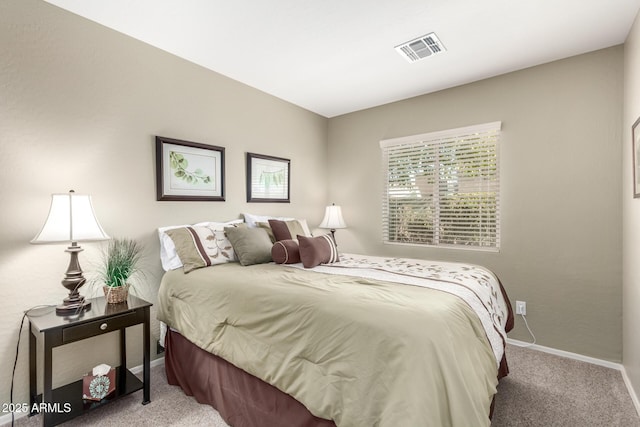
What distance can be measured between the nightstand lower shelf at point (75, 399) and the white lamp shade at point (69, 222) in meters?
0.92

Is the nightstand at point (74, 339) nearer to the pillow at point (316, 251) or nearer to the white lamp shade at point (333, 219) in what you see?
the pillow at point (316, 251)

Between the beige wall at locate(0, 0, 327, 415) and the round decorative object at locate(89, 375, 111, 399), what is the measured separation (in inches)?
17.0

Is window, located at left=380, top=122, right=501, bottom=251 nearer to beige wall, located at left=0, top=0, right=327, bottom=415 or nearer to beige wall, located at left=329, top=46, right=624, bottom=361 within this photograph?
beige wall, located at left=329, top=46, right=624, bottom=361

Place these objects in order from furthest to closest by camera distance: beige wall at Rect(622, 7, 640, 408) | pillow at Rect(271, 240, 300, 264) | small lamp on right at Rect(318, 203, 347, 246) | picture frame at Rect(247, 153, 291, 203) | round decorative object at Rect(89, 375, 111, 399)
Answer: small lamp on right at Rect(318, 203, 347, 246), picture frame at Rect(247, 153, 291, 203), pillow at Rect(271, 240, 300, 264), beige wall at Rect(622, 7, 640, 408), round decorative object at Rect(89, 375, 111, 399)

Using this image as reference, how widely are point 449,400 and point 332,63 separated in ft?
9.07

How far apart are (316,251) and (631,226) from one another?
2.33 m

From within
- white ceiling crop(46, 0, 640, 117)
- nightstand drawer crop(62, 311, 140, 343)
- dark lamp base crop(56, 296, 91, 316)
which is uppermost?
white ceiling crop(46, 0, 640, 117)

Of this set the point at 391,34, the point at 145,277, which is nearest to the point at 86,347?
the point at 145,277

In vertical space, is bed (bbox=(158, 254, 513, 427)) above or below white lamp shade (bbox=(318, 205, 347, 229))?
below

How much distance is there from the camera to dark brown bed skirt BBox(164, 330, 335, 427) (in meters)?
1.53

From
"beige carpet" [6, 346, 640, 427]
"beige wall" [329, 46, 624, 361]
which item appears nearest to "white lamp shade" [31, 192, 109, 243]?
"beige carpet" [6, 346, 640, 427]

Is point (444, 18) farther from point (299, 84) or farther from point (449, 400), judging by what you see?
point (449, 400)

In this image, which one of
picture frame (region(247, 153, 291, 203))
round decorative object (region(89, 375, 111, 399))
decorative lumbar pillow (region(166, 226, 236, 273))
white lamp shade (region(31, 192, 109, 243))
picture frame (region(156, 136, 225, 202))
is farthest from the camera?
picture frame (region(247, 153, 291, 203))

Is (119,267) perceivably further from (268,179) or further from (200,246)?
(268,179)
